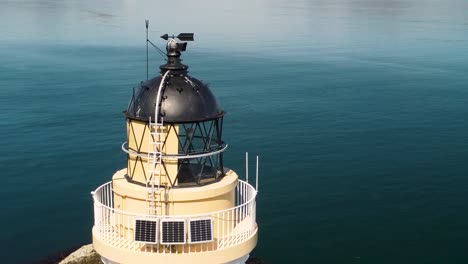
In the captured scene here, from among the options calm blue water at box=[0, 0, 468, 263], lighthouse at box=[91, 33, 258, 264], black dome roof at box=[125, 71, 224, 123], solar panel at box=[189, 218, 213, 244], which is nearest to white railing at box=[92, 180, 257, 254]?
lighthouse at box=[91, 33, 258, 264]

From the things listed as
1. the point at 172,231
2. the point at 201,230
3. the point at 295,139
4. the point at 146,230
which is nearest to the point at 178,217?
the point at 172,231

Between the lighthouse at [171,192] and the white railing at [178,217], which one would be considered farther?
the white railing at [178,217]

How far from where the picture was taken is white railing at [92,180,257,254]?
519 inches

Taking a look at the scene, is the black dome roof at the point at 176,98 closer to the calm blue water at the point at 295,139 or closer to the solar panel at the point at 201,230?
the solar panel at the point at 201,230

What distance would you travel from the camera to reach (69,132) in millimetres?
63062

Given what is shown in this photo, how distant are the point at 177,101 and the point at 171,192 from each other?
198 cm

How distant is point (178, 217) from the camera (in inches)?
512

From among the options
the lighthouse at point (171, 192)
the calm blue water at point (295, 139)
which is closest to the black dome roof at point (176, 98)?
the lighthouse at point (171, 192)

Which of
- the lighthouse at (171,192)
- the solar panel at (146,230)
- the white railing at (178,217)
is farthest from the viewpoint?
the white railing at (178,217)

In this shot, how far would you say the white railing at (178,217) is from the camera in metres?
13.2

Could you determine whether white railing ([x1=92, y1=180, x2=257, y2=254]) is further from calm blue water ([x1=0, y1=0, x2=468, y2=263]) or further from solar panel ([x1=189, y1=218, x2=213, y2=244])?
calm blue water ([x1=0, y1=0, x2=468, y2=263])

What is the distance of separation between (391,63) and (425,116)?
40.7m

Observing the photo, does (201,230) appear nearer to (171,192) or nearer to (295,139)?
(171,192)

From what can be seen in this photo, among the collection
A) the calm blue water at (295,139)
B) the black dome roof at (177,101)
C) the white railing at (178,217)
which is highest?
the black dome roof at (177,101)
